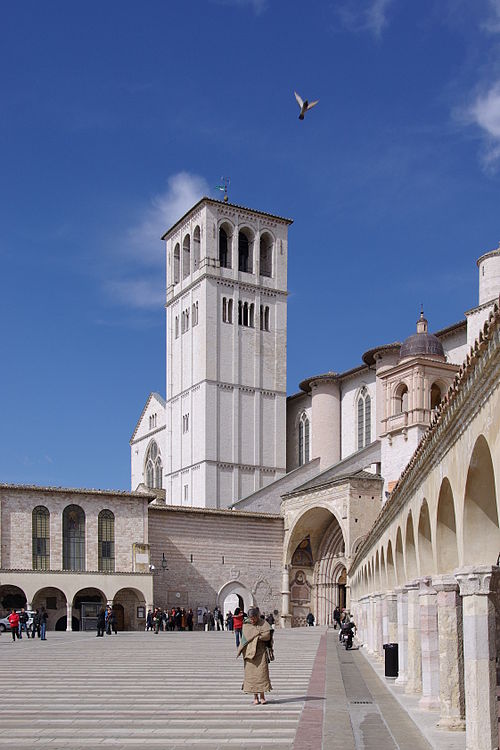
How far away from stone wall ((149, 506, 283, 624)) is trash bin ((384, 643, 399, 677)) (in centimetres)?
2843

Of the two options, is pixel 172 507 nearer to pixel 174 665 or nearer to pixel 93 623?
pixel 93 623

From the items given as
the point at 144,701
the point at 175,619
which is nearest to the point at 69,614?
the point at 175,619

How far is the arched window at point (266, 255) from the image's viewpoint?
62281 millimetres

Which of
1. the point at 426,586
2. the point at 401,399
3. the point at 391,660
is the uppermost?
the point at 401,399

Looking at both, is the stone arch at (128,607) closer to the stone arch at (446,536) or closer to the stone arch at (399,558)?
the stone arch at (399,558)

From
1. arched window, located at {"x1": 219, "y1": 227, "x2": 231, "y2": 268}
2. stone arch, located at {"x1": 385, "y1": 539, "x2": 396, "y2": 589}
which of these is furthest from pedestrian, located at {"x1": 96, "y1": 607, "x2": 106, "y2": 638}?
arched window, located at {"x1": 219, "y1": 227, "x2": 231, "y2": 268}

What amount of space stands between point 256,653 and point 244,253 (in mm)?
50093

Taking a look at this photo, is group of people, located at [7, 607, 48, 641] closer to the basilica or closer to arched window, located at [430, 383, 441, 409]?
the basilica

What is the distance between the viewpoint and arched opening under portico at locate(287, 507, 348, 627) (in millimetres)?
50750

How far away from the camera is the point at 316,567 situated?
5178 centimetres

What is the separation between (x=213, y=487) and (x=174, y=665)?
34.8 meters

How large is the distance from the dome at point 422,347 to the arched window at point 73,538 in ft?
51.7

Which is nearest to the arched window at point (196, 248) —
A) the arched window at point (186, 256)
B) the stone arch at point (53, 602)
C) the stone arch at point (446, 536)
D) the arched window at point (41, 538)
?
the arched window at point (186, 256)

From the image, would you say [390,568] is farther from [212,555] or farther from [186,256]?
[186,256]
